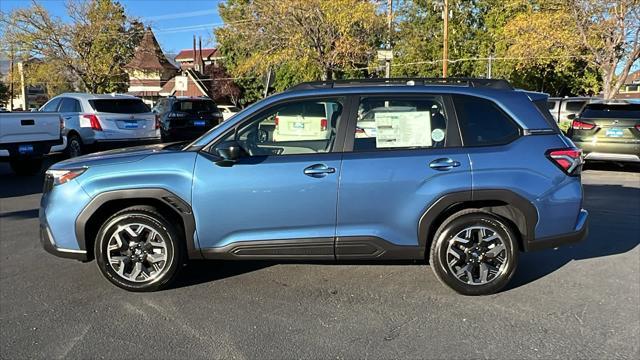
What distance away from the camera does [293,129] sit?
4703 mm

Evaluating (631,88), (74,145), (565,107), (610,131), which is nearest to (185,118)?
(74,145)

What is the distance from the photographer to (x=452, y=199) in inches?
165

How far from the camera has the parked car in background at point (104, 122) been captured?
12305 mm

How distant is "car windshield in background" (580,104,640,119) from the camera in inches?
443

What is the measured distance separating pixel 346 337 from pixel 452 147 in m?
1.75

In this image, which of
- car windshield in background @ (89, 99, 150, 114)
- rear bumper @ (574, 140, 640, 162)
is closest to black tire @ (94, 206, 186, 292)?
car windshield in background @ (89, 99, 150, 114)

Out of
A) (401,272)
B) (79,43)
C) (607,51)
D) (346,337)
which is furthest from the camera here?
(79,43)

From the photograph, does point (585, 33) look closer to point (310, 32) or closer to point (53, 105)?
point (310, 32)

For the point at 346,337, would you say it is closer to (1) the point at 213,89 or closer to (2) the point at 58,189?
(2) the point at 58,189

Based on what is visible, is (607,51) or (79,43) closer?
(607,51)

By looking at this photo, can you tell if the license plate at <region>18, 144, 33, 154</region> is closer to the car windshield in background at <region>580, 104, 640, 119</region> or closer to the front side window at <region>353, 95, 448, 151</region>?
the front side window at <region>353, 95, 448, 151</region>

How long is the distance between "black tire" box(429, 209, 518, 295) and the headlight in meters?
3.03

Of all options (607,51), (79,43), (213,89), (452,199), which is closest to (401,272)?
(452,199)

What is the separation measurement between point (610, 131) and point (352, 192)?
9369mm
